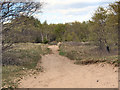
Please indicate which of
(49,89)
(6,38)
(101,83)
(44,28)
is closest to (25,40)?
(6,38)

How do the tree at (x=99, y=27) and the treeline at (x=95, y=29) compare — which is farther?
the tree at (x=99, y=27)

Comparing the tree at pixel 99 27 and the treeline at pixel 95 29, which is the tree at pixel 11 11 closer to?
the treeline at pixel 95 29

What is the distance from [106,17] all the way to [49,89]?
13.3m

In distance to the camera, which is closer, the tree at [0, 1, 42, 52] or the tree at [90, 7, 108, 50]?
the tree at [0, 1, 42, 52]

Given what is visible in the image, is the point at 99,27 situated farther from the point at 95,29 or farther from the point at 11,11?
the point at 11,11

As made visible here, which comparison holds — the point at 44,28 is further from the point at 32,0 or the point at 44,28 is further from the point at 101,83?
the point at 101,83

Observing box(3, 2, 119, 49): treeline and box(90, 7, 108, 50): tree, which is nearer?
box(3, 2, 119, 49): treeline

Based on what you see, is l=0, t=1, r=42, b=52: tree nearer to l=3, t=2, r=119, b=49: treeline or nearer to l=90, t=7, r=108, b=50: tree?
l=3, t=2, r=119, b=49: treeline

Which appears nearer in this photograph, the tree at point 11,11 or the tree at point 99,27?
the tree at point 11,11

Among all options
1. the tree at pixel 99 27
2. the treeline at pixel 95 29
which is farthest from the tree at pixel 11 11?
the tree at pixel 99 27

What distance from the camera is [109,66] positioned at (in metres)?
7.66

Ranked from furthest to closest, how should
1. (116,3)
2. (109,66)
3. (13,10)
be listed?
(116,3)
(13,10)
(109,66)

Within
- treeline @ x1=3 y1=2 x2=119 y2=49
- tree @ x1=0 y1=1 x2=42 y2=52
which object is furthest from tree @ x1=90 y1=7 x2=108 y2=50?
tree @ x1=0 y1=1 x2=42 y2=52

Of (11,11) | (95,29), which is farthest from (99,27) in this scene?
(11,11)
